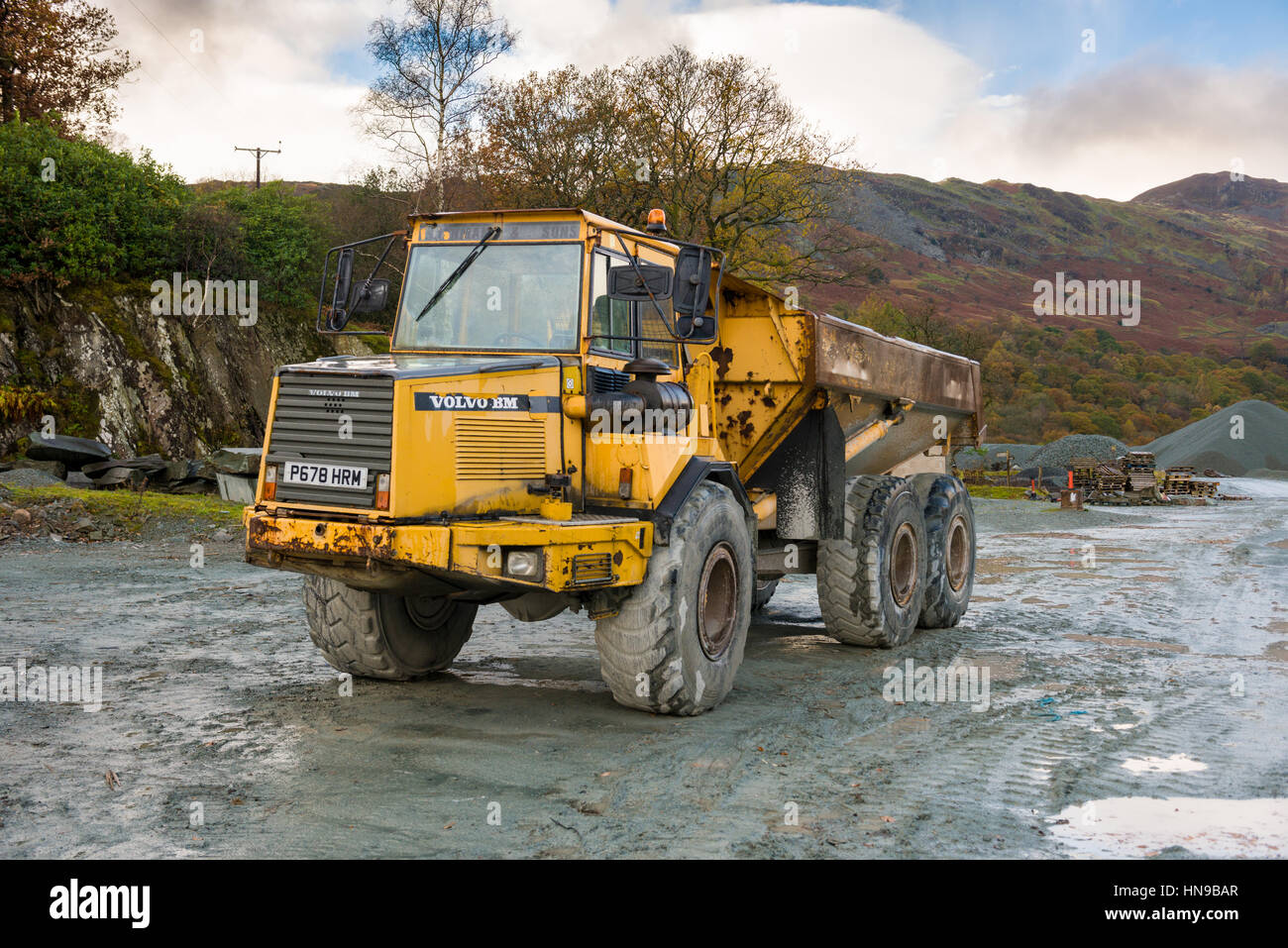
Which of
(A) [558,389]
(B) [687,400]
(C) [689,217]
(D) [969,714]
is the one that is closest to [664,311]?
(B) [687,400]

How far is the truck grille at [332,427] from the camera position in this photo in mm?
6242

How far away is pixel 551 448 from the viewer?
6.92 metres

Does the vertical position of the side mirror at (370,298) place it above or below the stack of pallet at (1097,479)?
above

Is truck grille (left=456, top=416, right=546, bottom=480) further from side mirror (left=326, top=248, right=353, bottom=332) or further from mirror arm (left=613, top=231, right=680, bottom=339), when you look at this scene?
side mirror (left=326, top=248, right=353, bottom=332)

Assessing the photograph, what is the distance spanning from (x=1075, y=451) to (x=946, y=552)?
39954mm

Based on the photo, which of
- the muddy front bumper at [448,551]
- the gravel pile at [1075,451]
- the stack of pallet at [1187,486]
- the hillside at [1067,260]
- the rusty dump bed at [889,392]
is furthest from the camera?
the hillside at [1067,260]

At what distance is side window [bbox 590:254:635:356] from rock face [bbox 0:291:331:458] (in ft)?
59.9

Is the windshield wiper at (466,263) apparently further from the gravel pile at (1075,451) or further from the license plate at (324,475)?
the gravel pile at (1075,451)

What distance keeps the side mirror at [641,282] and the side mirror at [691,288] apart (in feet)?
0.29

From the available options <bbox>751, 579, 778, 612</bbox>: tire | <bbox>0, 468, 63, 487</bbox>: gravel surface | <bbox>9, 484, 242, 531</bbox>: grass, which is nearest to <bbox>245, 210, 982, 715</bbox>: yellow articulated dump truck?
<bbox>751, 579, 778, 612</bbox>: tire

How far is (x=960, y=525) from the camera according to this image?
473 inches

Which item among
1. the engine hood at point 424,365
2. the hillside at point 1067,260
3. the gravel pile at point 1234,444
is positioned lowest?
the engine hood at point 424,365

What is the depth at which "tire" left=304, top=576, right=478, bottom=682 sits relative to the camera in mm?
7758

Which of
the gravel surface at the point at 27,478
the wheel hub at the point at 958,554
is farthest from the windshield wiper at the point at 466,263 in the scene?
the gravel surface at the point at 27,478
